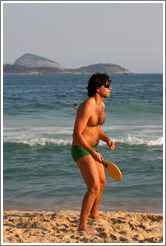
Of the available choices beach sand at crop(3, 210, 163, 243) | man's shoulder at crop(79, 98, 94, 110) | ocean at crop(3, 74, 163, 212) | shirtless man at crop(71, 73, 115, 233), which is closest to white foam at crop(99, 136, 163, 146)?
ocean at crop(3, 74, 163, 212)

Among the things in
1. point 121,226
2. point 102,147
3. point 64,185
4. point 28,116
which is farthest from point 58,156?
point 28,116

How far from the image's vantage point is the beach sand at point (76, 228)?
4.44 metres

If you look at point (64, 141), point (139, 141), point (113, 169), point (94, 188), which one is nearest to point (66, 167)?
point (64, 141)

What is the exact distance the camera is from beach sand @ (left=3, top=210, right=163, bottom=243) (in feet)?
14.6

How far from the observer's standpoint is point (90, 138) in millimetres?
4703

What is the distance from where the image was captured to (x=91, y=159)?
4.58 m

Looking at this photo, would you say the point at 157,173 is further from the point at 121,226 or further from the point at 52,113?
the point at 52,113

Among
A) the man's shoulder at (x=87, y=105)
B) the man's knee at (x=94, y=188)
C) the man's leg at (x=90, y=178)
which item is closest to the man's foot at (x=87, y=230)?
the man's leg at (x=90, y=178)

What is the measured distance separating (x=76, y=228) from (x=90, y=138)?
3.77 ft

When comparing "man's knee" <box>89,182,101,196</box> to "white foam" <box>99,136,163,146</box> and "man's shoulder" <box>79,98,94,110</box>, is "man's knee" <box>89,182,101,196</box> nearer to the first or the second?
"man's shoulder" <box>79,98,94,110</box>

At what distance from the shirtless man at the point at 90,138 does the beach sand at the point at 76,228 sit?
0.80ft

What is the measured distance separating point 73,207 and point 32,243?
263cm

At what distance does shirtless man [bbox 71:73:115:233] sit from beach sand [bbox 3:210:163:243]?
0.80ft

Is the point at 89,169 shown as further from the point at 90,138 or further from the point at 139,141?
the point at 139,141
